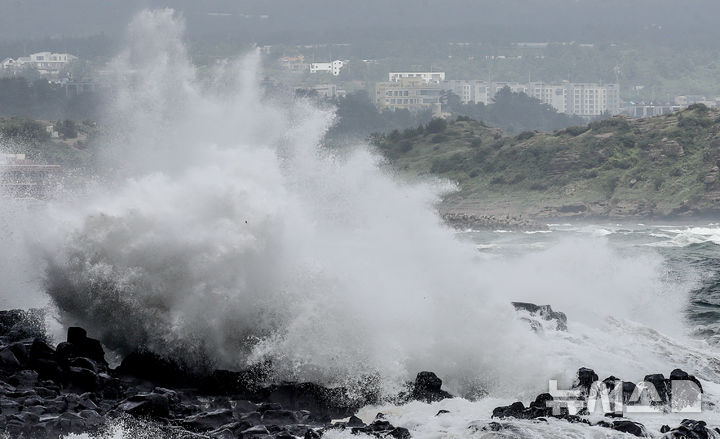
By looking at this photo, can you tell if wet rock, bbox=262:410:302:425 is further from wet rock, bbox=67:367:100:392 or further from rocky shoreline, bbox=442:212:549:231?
rocky shoreline, bbox=442:212:549:231

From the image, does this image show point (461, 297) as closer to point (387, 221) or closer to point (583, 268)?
point (387, 221)

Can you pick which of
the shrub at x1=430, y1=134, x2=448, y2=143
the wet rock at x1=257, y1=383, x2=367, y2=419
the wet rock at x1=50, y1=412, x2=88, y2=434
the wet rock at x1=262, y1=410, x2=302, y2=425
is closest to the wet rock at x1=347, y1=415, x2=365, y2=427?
the wet rock at x1=262, y1=410, x2=302, y2=425

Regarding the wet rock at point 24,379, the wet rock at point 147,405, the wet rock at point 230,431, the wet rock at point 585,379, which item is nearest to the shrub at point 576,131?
the wet rock at point 585,379

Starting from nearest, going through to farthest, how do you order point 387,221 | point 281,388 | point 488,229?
point 281,388
point 387,221
point 488,229

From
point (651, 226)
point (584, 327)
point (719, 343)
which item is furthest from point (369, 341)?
point (651, 226)

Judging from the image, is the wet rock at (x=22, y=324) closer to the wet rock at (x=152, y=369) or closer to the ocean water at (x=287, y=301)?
the ocean water at (x=287, y=301)
